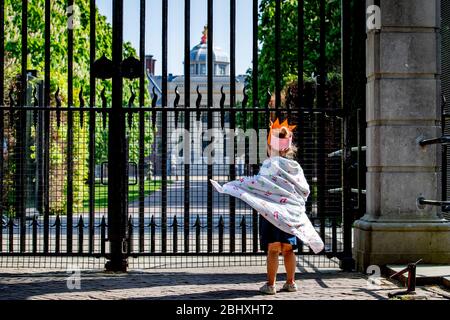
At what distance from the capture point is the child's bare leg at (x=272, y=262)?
643cm

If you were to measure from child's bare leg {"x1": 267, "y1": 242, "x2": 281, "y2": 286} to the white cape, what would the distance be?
8.6 inches

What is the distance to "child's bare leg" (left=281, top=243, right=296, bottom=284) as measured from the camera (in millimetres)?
6484

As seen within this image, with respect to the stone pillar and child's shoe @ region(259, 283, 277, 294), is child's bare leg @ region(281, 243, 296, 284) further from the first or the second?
the stone pillar

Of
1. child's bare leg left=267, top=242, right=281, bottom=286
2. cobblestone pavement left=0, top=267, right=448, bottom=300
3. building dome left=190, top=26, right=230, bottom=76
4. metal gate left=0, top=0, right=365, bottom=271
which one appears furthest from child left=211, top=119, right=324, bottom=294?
building dome left=190, top=26, right=230, bottom=76

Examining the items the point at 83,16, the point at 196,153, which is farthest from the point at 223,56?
the point at 196,153

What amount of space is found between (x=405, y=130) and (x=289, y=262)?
7.15 ft

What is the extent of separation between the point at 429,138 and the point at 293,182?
1.92 meters

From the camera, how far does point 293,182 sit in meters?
6.65

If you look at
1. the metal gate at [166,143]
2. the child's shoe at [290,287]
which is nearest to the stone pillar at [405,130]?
the metal gate at [166,143]

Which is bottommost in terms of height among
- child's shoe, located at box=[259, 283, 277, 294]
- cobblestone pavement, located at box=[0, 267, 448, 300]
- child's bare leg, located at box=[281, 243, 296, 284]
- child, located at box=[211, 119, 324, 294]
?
cobblestone pavement, located at box=[0, 267, 448, 300]

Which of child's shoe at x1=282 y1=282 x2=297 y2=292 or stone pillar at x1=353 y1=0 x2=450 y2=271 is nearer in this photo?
child's shoe at x1=282 y1=282 x2=297 y2=292

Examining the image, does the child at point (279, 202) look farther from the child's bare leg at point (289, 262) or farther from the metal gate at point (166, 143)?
the metal gate at point (166, 143)
